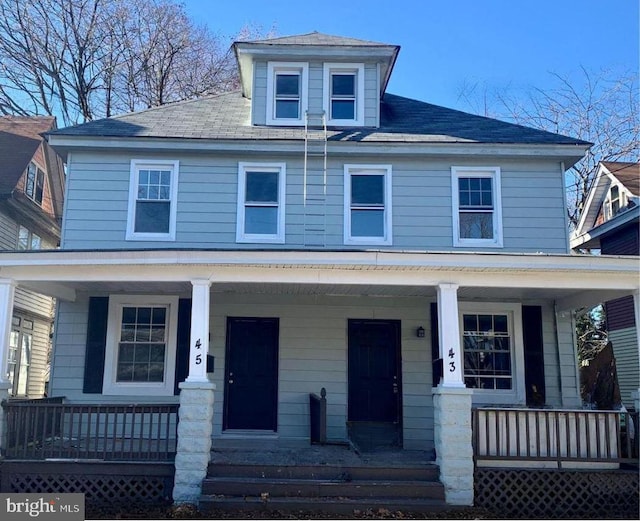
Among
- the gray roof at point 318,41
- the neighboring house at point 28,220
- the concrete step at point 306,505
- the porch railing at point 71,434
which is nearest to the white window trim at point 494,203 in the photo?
the gray roof at point 318,41

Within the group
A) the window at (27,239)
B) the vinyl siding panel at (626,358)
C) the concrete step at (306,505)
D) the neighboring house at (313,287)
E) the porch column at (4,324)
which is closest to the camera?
the concrete step at (306,505)

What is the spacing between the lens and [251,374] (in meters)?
9.57

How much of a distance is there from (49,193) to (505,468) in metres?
16.9

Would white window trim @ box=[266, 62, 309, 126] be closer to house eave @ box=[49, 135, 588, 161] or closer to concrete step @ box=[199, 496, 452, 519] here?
house eave @ box=[49, 135, 588, 161]

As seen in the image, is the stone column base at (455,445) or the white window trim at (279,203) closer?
the stone column base at (455,445)

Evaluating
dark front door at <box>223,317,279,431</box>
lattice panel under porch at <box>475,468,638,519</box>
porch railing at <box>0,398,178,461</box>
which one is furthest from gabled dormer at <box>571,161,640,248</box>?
porch railing at <box>0,398,178,461</box>

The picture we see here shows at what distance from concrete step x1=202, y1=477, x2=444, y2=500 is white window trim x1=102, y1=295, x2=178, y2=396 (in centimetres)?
258

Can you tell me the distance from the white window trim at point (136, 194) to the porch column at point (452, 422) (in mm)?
4637

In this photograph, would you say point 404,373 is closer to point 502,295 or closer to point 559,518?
point 502,295

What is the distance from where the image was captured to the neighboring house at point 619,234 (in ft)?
50.4

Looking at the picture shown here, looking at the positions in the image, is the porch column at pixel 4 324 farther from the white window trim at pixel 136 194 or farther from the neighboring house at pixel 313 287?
the white window trim at pixel 136 194

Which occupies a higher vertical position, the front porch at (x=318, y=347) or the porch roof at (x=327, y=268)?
the porch roof at (x=327, y=268)

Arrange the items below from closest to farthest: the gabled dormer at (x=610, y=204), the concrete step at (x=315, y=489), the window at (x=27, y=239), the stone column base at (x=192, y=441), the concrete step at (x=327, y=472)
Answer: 1. the concrete step at (x=315, y=489)
2. the stone column base at (x=192, y=441)
3. the concrete step at (x=327, y=472)
4. the gabled dormer at (x=610, y=204)
5. the window at (x=27, y=239)

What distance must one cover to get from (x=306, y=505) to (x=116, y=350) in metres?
4.23
